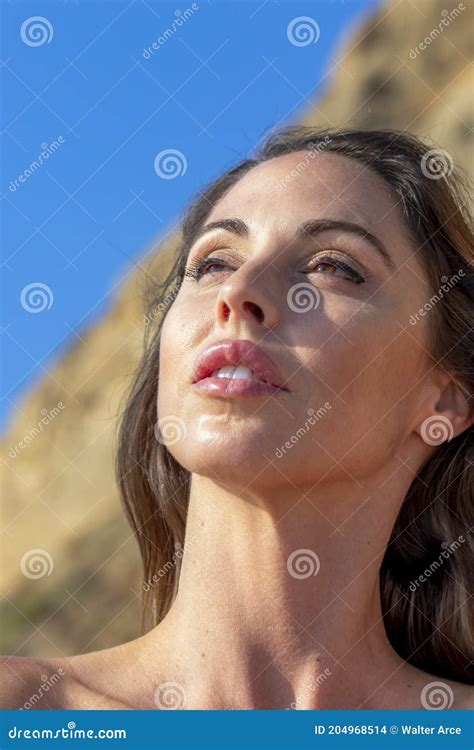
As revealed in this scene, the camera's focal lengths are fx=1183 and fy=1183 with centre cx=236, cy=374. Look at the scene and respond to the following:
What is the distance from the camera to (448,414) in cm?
465

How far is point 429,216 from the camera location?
4750 mm

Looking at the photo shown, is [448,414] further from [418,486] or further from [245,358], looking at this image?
[245,358]

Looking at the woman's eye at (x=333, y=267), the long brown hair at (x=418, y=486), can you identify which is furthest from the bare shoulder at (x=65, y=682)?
the woman's eye at (x=333, y=267)

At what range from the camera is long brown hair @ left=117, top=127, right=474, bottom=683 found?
186 inches

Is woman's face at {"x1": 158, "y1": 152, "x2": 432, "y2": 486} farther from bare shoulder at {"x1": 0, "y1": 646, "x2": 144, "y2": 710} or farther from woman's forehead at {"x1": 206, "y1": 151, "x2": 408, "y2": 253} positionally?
bare shoulder at {"x1": 0, "y1": 646, "x2": 144, "y2": 710}

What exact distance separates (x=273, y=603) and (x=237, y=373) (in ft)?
2.70

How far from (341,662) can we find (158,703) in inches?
26.2

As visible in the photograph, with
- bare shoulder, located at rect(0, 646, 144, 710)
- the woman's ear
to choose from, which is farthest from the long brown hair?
bare shoulder, located at rect(0, 646, 144, 710)

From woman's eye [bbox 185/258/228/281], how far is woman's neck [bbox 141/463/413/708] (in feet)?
2.61

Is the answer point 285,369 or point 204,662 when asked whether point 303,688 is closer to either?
point 204,662

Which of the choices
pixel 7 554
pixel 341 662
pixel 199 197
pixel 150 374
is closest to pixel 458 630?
pixel 341 662

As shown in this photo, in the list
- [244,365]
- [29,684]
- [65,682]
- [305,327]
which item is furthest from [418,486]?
[29,684]

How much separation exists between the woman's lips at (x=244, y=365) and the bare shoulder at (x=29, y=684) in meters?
1.09

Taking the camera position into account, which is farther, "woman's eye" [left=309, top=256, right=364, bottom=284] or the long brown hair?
the long brown hair
